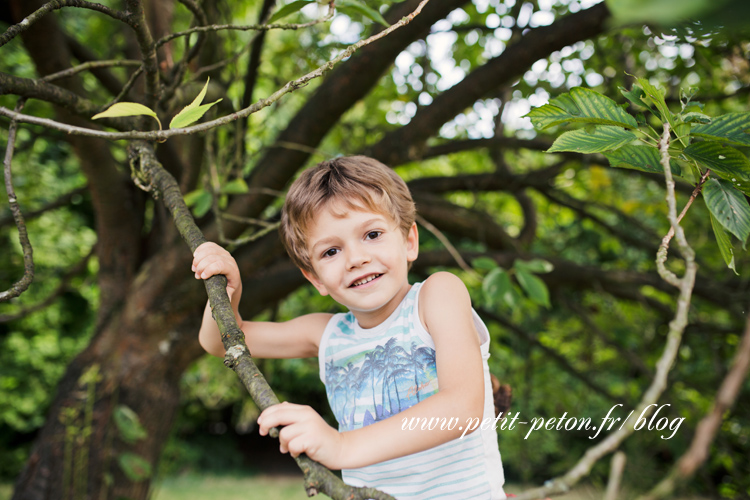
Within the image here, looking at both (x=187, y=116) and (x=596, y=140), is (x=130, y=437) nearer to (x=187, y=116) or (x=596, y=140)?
(x=187, y=116)

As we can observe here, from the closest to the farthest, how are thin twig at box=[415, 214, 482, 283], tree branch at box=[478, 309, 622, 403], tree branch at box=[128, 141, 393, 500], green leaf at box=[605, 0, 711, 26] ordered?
green leaf at box=[605, 0, 711, 26]
tree branch at box=[128, 141, 393, 500]
thin twig at box=[415, 214, 482, 283]
tree branch at box=[478, 309, 622, 403]

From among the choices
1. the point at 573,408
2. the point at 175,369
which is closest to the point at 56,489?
the point at 175,369

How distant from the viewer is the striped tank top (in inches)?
48.4

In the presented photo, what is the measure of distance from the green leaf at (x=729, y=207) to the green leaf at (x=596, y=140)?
0.53 feet

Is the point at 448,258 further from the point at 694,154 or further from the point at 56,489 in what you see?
the point at 56,489

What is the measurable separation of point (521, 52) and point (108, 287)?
268 centimetres

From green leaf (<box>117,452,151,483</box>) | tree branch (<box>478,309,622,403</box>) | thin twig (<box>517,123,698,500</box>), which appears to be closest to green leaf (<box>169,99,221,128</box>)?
thin twig (<box>517,123,698,500</box>)

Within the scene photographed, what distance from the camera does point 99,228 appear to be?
122 inches

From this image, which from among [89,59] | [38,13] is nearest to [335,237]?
[38,13]

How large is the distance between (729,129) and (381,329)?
87cm

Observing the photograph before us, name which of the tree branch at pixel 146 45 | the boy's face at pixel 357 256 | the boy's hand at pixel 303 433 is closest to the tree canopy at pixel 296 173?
the tree branch at pixel 146 45

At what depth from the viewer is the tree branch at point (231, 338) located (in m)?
0.61

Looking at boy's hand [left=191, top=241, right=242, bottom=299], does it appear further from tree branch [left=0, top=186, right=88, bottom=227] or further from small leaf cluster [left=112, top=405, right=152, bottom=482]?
tree branch [left=0, top=186, right=88, bottom=227]

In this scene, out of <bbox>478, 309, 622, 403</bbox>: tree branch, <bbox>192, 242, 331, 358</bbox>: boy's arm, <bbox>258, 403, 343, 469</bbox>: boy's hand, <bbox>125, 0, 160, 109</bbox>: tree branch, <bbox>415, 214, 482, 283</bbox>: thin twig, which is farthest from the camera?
<bbox>478, 309, 622, 403</bbox>: tree branch
